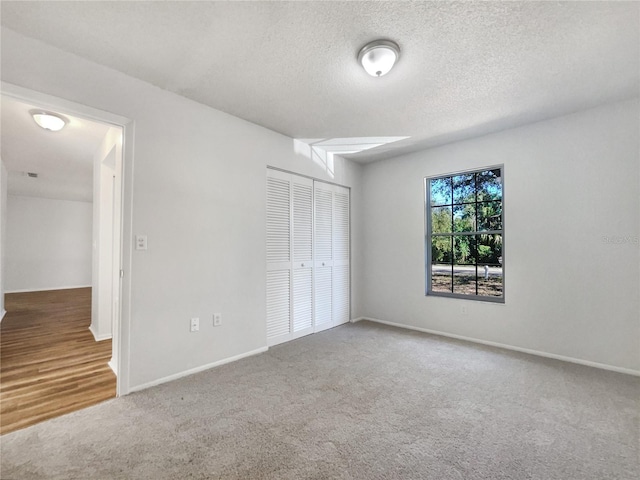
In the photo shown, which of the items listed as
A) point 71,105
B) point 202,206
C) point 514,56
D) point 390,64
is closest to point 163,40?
point 71,105

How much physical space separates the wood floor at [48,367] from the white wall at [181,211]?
486 mm

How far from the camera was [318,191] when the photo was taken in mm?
4137

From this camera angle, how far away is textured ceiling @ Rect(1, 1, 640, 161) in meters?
1.70

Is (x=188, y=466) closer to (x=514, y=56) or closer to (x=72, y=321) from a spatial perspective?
(x=514, y=56)

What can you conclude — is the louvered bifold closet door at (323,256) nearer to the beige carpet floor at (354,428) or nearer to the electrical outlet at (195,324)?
the beige carpet floor at (354,428)

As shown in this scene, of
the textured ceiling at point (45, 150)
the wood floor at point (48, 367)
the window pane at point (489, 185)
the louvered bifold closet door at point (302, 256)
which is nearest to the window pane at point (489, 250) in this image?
the window pane at point (489, 185)

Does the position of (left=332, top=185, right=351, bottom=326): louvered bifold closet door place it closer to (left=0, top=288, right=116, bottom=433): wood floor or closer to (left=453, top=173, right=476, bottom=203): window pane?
(left=453, top=173, right=476, bottom=203): window pane

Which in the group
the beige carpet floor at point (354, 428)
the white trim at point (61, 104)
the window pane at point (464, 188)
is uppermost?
the white trim at point (61, 104)

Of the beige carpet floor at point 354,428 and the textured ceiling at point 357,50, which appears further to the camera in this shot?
the textured ceiling at point 357,50

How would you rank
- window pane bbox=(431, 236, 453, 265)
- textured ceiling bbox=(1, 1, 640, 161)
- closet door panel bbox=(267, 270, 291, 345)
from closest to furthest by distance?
1. textured ceiling bbox=(1, 1, 640, 161)
2. closet door panel bbox=(267, 270, 291, 345)
3. window pane bbox=(431, 236, 453, 265)

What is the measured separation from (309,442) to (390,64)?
253 centimetres

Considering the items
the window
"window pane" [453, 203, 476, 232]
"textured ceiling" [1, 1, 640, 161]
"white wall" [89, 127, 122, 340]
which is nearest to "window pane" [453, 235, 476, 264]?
the window

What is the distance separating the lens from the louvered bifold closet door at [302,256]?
3770 millimetres

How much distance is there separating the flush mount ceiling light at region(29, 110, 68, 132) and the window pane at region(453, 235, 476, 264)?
467 cm
